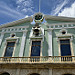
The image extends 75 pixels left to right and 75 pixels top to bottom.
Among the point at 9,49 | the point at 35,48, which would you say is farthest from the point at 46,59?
→ the point at 9,49

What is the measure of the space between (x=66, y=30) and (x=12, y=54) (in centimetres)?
750

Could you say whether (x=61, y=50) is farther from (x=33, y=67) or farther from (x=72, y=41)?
(x=33, y=67)

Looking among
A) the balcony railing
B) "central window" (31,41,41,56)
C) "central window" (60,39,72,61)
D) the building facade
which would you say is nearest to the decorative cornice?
the building facade

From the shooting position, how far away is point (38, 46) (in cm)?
1425

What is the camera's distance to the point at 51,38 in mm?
14125

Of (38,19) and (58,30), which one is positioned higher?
(38,19)

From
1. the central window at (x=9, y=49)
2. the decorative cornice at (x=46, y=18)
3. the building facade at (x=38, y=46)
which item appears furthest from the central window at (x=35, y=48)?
the decorative cornice at (x=46, y=18)

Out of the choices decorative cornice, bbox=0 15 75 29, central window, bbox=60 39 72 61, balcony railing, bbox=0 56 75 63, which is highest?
decorative cornice, bbox=0 15 75 29

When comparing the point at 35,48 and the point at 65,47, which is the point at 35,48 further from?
the point at 65,47

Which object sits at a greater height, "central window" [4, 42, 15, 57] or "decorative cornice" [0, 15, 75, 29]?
"decorative cornice" [0, 15, 75, 29]

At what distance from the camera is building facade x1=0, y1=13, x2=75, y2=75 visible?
38.2 feet

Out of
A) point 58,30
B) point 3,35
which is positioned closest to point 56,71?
point 58,30

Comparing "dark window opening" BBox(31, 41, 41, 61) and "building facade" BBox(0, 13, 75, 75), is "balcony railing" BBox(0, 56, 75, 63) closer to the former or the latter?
"building facade" BBox(0, 13, 75, 75)

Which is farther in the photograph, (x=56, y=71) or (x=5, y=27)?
(x=5, y=27)
